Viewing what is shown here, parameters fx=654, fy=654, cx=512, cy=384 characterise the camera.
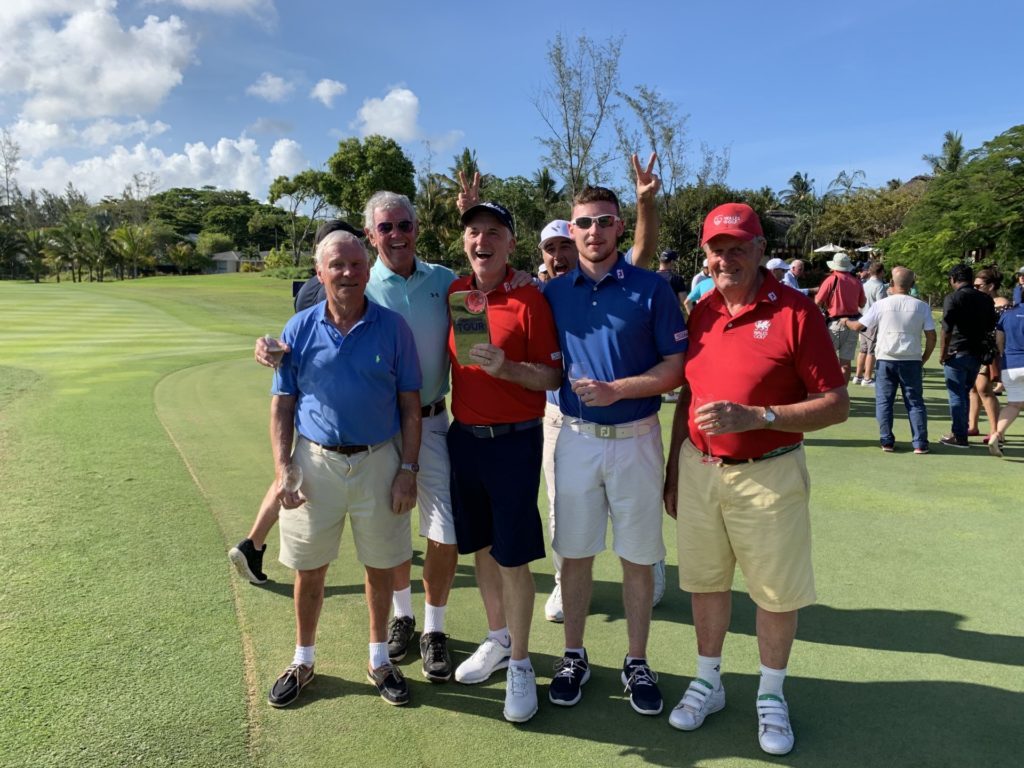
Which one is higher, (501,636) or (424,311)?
(424,311)

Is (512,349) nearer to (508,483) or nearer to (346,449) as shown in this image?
(508,483)

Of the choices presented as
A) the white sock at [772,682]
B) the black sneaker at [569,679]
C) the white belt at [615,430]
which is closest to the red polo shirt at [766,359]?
the white belt at [615,430]

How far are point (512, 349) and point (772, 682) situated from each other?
6.28 feet

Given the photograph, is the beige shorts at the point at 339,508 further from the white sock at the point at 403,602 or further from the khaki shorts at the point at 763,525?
Result: the khaki shorts at the point at 763,525

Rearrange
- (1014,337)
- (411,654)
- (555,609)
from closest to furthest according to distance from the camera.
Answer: (411,654)
(555,609)
(1014,337)

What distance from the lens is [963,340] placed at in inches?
316

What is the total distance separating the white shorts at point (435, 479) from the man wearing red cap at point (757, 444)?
129 cm

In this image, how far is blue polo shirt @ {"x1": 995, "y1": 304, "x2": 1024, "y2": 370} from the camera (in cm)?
718

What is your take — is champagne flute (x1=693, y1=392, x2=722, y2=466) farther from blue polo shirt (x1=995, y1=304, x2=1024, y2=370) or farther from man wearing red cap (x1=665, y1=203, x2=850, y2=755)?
blue polo shirt (x1=995, y1=304, x2=1024, y2=370)

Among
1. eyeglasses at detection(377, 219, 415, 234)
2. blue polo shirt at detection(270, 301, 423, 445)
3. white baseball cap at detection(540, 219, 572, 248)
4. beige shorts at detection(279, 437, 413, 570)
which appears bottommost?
beige shorts at detection(279, 437, 413, 570)

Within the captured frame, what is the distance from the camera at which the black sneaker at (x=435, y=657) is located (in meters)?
3.31

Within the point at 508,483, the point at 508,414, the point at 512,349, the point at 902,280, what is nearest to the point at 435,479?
the point at 508,483

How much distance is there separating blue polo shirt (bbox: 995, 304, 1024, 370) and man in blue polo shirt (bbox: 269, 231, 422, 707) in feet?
23.7

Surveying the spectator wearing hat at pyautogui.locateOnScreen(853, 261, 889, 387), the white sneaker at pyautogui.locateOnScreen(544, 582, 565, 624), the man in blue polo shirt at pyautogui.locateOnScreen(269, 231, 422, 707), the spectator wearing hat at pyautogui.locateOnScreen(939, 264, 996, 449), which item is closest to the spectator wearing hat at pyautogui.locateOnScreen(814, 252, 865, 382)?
the spectator wearing hat at pyautogui.locateOnScreen(853, 261, 889, 387)
